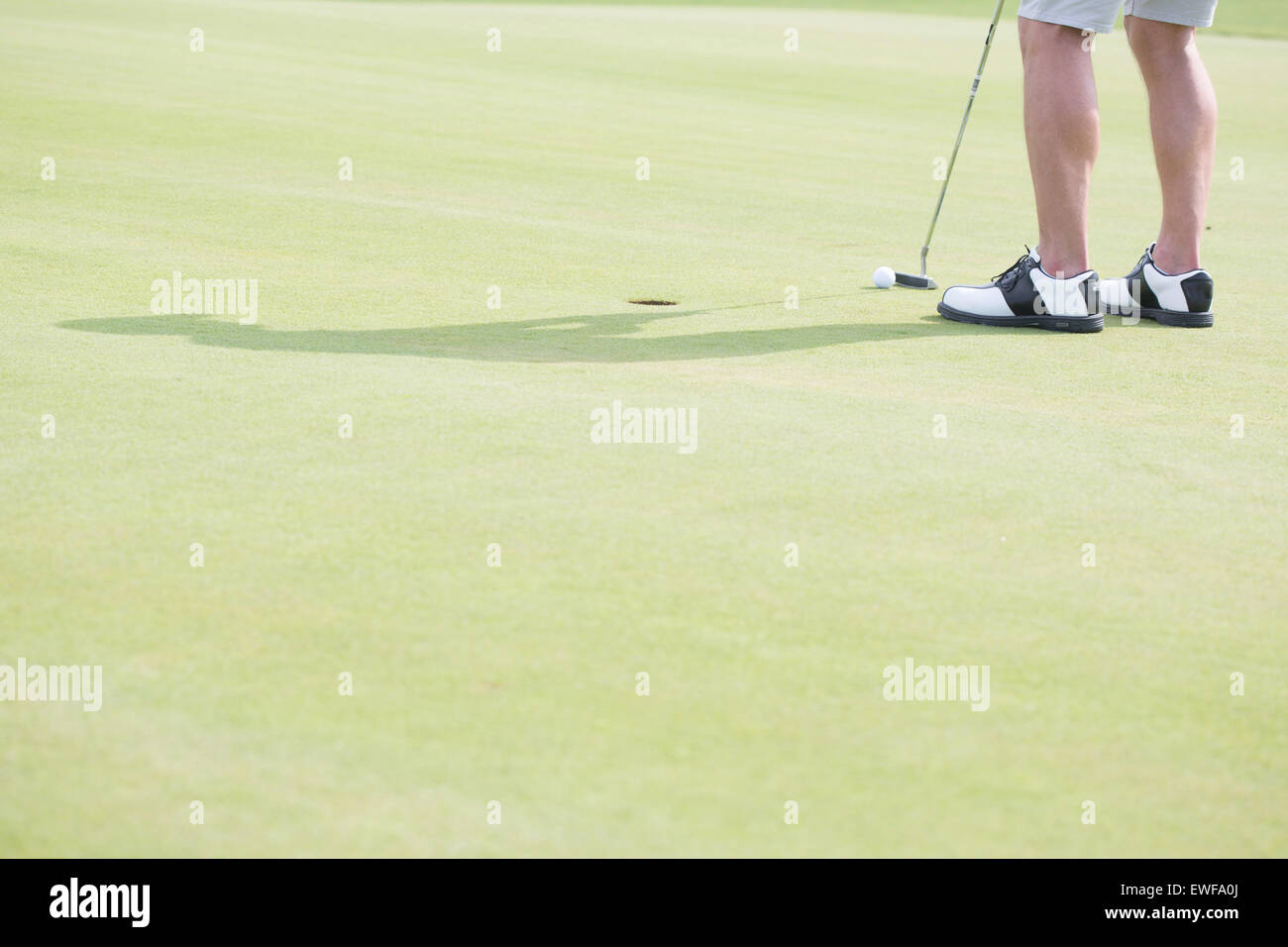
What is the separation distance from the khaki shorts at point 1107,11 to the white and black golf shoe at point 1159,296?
0.78 m

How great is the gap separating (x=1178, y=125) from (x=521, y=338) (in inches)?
99.9

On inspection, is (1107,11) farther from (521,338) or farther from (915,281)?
(521,338)

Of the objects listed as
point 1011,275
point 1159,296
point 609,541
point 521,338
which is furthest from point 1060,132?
point 609,541

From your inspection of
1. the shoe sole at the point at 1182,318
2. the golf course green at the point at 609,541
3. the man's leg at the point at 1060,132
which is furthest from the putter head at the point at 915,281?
the shoe sole at the point at 1182,318

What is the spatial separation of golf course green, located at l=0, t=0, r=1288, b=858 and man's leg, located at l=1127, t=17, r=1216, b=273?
0.34 m

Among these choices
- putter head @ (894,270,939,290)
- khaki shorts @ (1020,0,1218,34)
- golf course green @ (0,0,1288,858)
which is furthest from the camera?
putter head @ (894,270,939,290)

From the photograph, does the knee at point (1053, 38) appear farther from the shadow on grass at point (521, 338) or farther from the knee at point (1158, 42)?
the shadow on grass at point (521, 338)

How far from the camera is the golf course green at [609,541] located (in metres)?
2.05

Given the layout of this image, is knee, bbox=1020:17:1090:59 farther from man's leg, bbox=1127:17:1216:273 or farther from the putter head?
the putter head

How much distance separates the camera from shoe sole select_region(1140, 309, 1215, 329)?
5309 millimetres

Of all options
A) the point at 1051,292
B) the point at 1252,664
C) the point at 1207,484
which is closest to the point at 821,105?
the point at 1051,292

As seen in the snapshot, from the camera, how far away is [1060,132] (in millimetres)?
5312

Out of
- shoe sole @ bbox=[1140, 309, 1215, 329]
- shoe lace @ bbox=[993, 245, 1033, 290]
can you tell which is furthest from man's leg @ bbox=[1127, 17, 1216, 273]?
shoe lace @ bbox=[993, 245, 1033, 290]

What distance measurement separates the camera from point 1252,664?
8.19ft
